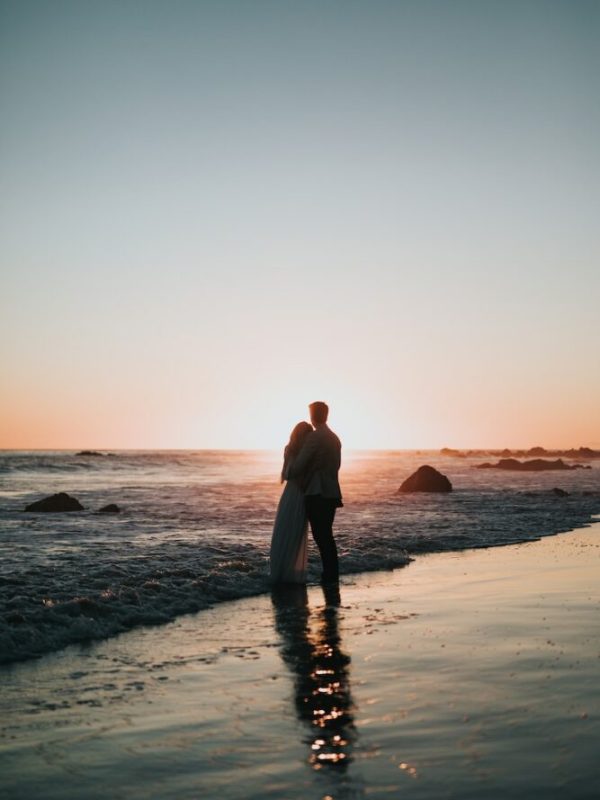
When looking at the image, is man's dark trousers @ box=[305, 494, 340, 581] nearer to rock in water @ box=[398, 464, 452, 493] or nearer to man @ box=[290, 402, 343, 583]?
man @ box=[290, 402, 343, 583]

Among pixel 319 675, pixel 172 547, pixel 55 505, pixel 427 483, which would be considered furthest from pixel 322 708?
pixel 427 483

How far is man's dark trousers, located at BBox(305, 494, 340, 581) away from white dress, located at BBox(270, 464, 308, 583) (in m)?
0.17

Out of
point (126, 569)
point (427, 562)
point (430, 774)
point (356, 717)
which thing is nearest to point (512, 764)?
point (430, 774)

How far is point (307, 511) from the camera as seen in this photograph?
11.3 meters

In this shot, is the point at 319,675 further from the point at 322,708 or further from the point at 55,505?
the point at 55,505

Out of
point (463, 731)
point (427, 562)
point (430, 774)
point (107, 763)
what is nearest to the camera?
point (430, 774)

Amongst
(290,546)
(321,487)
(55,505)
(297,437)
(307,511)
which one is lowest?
(55,505)

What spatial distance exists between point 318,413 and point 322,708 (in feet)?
22.3

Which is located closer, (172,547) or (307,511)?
(307,511)

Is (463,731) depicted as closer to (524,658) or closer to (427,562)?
(524,658)

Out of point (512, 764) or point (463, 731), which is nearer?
point (512, 764)

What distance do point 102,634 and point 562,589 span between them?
595 centimetres

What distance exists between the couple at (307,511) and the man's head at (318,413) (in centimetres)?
17

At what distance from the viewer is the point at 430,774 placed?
3762 millimetres
